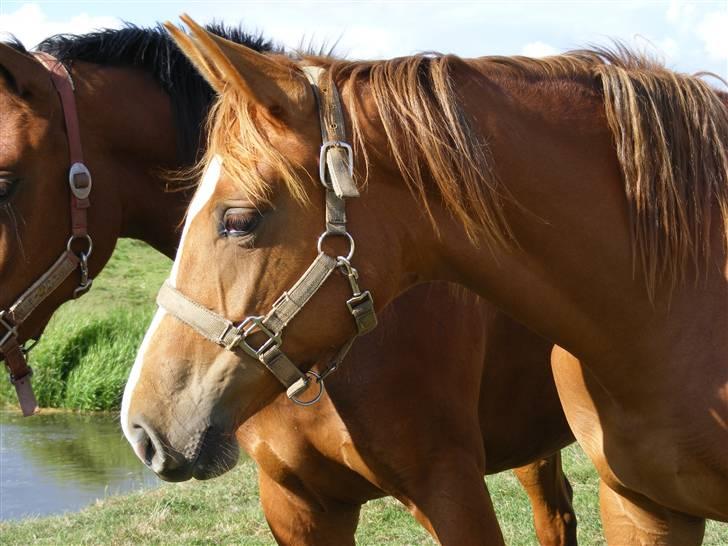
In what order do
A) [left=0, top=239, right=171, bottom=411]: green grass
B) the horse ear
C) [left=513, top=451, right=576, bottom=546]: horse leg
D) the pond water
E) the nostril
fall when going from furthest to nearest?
[left=0, top=239, right=171, bottom=411]: green grass
the pond water
[left=513, top=451, right=576, bottom=546]: horse leg
the nostril
the horse ear

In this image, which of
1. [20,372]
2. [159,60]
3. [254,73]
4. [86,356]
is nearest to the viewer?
[254,73]

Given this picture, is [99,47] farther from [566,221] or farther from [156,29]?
[566,221]

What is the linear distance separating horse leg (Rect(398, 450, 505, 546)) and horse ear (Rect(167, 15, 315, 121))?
53.5 inches

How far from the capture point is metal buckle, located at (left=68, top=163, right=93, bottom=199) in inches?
125

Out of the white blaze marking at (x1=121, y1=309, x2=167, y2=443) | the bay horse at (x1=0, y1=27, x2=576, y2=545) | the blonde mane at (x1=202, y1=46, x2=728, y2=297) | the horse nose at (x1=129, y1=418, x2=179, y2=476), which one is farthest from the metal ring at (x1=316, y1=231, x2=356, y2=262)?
the bay horse at (x1=0, y1=27, x2=576, y2=545)

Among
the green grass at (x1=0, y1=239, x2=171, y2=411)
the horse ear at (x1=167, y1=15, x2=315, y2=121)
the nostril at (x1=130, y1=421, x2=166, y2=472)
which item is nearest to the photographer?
the horse ear at (x1=167, y1=15, x2=315, y2=121)

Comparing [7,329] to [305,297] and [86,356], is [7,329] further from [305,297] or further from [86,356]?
[86,356]

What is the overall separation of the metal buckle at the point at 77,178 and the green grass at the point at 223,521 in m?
3.28

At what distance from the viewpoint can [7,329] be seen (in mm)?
3100

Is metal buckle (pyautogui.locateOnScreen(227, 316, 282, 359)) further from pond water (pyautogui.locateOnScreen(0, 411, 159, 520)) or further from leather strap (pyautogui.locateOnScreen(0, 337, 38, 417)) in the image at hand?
pond water (pyautogui.locateOnScreen(0, 411, 159, 520))

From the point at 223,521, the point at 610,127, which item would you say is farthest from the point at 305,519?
the point at 223,521

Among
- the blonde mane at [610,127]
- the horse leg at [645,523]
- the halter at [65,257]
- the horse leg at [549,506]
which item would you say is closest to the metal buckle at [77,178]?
the halter at [65,257]

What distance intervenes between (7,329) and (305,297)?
1.30 metres

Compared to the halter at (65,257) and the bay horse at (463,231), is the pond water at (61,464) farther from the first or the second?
the bay horse at (463,231)
